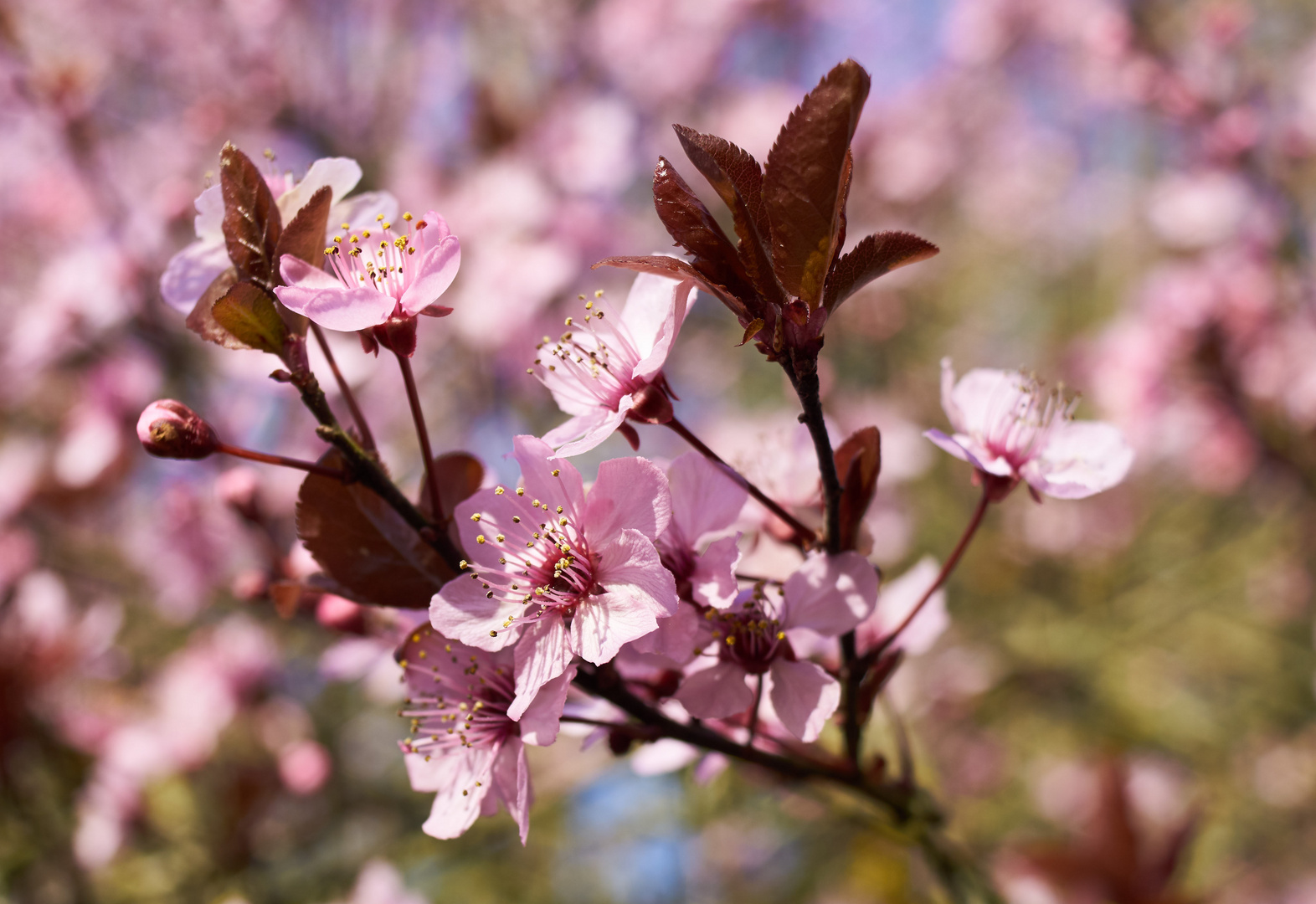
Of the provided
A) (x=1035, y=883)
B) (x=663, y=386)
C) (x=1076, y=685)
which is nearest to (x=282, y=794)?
→ (x=1035, y=883)

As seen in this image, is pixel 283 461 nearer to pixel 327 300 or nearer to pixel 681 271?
pixel 327 300

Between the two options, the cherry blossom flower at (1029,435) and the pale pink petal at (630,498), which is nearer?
the pale pink petal at (630,498)

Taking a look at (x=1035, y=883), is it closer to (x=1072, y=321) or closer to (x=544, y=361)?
(x=544, y=361)

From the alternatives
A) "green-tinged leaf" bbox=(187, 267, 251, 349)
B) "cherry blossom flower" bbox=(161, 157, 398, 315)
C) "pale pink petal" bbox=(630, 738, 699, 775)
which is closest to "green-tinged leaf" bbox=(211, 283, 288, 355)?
"green-tinged leaf" bbox=(187, 267, 251, 349)

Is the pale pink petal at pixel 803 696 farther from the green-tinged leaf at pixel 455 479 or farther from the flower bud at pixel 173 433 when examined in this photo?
the flower bud at pixel 173 433

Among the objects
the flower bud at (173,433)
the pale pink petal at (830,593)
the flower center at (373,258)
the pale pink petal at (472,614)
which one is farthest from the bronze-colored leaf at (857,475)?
the flower bud at (173,433)

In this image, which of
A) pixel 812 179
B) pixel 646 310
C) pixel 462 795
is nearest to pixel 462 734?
pixel 462 795

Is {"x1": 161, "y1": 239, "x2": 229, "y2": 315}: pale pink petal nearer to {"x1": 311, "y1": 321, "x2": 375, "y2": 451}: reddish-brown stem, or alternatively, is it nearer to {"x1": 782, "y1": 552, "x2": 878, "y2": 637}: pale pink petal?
{"x1": 311, "y1": 321, "x2": 375, "y2": 451}: reddish-brown stem
